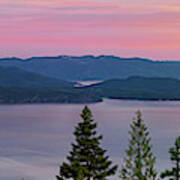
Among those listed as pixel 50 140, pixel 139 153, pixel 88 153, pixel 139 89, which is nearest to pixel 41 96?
pixel 139 89

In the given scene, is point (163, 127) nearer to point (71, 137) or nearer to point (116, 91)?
point (71, 137)

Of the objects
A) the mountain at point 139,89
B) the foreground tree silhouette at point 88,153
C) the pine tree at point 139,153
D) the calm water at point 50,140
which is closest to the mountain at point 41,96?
the mountain at point 139,89

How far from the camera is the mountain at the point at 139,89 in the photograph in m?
144

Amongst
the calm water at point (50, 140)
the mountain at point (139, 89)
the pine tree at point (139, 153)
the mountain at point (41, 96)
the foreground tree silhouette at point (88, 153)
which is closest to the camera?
the pine tree at point (139, 153)

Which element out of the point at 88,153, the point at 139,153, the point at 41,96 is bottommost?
the point at 139,153

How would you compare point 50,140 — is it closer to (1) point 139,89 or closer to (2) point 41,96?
(2) point 41,96

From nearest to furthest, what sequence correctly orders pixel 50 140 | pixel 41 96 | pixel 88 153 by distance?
pixel 88 153
pixel 50 140
pixel 41 96

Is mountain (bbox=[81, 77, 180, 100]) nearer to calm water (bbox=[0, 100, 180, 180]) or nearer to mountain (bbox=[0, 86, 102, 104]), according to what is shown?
mountain (bbox=[0, 86, 102, 104])

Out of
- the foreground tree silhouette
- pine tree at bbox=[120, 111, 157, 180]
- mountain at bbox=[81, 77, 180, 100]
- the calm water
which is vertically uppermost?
mountain at bbox=[81, 77, 180, 100]

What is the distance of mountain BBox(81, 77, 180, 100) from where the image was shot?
144m

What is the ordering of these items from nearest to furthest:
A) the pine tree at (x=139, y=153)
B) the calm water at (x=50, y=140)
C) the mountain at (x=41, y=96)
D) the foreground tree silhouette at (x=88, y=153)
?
1. the pine tree at (x=139, y=153)
2. the foreground tree silhouette at (x=88, y=153)
3. the calm water at (x=50, y=140)
4. the mountain at (x=41, y=96)

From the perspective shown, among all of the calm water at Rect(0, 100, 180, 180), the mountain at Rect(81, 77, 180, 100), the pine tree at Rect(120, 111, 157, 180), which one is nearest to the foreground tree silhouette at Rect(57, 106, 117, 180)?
the pine tree at Rect(120, 111, 157, 180)

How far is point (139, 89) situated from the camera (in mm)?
166750

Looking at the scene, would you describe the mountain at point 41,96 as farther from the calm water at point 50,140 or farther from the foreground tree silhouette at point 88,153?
the foreground tree silhouette at point 88,153
